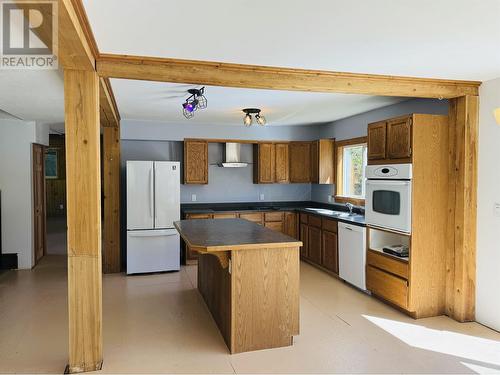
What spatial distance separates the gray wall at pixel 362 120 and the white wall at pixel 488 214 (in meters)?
0.55

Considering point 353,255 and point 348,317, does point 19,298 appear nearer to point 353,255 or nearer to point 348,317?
point 348,317

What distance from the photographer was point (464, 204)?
359 cm

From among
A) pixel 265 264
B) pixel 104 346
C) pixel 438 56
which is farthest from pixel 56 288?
pixel 438 56

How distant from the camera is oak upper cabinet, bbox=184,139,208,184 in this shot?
6.15 metres

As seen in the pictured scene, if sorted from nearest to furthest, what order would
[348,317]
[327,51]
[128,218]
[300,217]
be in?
[327,51] < [348,317] < [128,218] < [300,217]

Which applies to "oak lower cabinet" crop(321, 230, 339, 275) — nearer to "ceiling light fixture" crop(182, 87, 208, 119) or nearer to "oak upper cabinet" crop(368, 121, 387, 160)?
"oak upper cabinet" crop(368, 121, 387, 160)

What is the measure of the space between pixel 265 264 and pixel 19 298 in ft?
10.4

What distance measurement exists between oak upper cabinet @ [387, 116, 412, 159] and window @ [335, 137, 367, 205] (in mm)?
1510

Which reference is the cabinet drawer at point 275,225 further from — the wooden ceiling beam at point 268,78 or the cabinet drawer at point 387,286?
the wooden ceiling beam at point 268,78

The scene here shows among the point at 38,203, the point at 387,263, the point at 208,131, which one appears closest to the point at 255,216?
the point at 208,131

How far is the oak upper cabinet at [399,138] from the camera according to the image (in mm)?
3645

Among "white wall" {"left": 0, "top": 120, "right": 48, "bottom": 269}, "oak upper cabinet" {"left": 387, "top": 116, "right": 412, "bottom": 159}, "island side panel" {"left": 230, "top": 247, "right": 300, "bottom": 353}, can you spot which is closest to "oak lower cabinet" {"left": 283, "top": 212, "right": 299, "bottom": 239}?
"oak upper cabinet" {"left": 387, "top": 116, "right": 412, "bottom": 159}

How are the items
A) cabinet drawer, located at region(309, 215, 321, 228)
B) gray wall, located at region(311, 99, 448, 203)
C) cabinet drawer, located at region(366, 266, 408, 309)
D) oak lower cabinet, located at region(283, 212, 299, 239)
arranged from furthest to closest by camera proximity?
1. oak lower cabinet, located at region(283, 212, 299, 239)
2. cabinet drawer, located at region(309, 215, 321, 228)
3. gray wall, located at region(311, 99, 448, 203)
4. cabinet drawer, located at region(366, 266, 408, 309)

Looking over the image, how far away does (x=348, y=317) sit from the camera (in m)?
3.71
